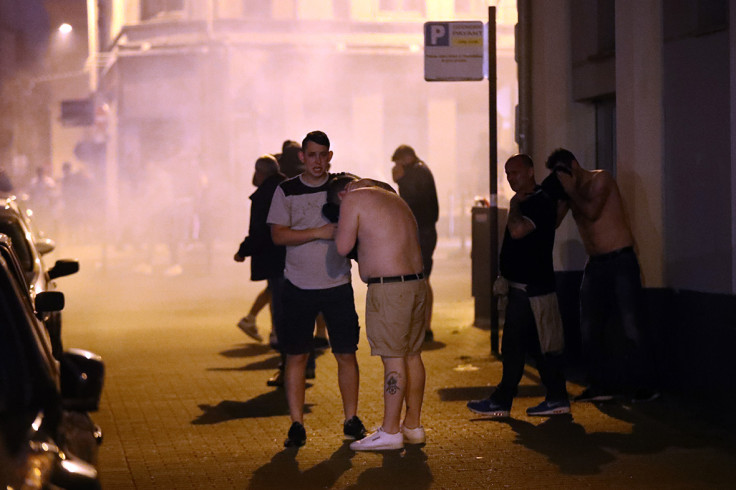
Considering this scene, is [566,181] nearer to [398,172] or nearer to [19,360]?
[398,172]

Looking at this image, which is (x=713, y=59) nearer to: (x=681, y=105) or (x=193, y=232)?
(x=681, y=105)

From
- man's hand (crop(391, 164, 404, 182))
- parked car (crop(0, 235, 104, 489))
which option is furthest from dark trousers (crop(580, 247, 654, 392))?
parked car (crop(0, 235, 104, 489))

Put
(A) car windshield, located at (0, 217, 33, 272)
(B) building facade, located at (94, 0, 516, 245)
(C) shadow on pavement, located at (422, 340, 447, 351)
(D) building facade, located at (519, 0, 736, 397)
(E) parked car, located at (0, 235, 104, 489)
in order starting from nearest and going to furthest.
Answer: (E) parked car, located at (0, 235, 104, 489), (D) building facade, located at (519, 0, 736, 397), (A) car windshield, located at (0, 217, 33, 272), (C) shadow on pavement, located at (422, 340, 447, 351), (B) building facade, located at (94, 0, 516, 245)

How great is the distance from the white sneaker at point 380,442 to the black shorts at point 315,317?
596 millimetres

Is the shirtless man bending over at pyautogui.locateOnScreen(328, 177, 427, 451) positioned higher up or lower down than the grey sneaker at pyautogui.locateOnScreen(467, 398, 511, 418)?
higher up

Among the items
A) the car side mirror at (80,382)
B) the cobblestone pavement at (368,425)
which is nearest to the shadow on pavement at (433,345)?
the cobblestone pavement at (368,425)

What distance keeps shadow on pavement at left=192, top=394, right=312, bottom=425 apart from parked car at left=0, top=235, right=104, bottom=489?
13.9ft

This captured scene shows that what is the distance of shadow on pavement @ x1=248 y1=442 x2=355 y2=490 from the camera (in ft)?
22.1

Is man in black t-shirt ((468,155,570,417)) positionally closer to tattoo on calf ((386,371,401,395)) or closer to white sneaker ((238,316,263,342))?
tattoo on calf ((386,371,401,395))

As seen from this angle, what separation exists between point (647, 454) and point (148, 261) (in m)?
21.8

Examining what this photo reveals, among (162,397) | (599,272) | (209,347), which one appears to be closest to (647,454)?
(599,272)

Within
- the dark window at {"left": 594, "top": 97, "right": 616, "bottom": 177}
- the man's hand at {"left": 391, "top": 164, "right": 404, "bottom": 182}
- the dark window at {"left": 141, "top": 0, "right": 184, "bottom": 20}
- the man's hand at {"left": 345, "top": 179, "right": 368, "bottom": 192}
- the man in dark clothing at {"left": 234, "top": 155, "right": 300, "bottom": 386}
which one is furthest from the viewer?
the dark window at {"left": 141, "top": 0, "right": 184, "bottom": 20}

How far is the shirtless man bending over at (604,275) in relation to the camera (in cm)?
888

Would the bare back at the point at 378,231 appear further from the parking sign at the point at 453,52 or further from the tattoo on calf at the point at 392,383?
the parking sign at the point at 453,52
